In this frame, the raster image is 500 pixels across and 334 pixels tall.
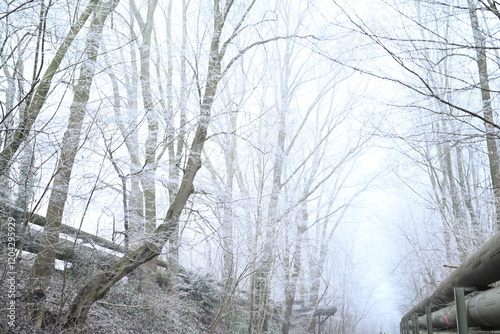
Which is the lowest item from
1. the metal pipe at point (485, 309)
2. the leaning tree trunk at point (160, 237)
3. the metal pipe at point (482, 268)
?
the metal pipe at point (485, 309)

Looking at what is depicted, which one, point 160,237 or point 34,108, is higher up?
point 34,108

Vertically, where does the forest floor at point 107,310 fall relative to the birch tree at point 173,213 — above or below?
below

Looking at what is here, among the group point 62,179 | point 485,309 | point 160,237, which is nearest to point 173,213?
point 160,237

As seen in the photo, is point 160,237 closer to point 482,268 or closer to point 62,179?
point 62,179

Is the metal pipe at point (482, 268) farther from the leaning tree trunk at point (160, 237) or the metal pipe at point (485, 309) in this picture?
the leaning tree trunk at point (160, 237)

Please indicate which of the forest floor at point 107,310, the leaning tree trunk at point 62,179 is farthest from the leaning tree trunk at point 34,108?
the forest floor at point 107,310

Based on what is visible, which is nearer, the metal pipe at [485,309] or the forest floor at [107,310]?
the metal pipe at [485,309]

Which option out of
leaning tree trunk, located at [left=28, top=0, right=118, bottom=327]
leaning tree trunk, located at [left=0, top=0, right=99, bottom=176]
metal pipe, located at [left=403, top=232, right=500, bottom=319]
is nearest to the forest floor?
leaning tree trunk, located at [left=28, top=0, right=118, bottom=327]

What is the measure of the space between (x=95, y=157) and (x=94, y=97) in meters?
1.44

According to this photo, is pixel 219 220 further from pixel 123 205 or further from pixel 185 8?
pixel 185 8

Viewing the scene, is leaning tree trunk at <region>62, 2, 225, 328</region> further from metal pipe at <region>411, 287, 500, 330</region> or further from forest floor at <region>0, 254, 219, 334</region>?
metal pipe at <region>411, 287, 500, 330</region>

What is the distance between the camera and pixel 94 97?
298 inches

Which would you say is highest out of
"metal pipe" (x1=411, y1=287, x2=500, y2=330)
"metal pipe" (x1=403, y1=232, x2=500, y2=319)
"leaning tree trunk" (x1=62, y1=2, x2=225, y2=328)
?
"leaning tree trunk" (x1=62, y1=2, x2=225, y2=328)

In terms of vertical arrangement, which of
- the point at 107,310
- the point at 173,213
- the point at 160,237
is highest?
the point at 173,213
